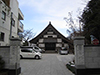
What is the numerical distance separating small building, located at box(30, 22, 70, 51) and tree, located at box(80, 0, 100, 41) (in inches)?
865

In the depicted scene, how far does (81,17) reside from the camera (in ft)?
43.2

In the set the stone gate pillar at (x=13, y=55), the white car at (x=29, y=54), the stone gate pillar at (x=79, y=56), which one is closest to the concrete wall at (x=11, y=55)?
the stone gate pillar at (x=13, y=55)

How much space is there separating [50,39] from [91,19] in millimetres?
23590

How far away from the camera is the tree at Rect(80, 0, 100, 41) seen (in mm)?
11209

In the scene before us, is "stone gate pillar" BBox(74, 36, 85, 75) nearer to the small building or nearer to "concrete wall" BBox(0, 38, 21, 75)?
"concrete wall" BBox(0, 38, 21, 75)

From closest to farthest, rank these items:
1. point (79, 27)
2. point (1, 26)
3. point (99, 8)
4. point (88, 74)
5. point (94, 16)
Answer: point (88, 74)
point (99, 8)
point (94, 16)
point (79, 27)
point (1, 26)

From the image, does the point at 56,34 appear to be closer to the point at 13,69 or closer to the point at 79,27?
the point at 79,27

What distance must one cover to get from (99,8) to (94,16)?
106 centimetres

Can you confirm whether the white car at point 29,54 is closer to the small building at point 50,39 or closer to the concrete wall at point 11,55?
the concrete wall at point 11,55

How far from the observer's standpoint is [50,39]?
115 feet

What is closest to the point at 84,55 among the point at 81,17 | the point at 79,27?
the point at 79,27

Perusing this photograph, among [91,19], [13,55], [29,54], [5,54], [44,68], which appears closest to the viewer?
[13,55]

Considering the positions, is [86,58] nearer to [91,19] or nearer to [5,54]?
[5,54]

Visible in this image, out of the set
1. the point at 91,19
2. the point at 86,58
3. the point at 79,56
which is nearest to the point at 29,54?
the point at 91,19
